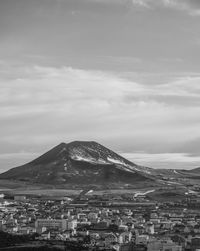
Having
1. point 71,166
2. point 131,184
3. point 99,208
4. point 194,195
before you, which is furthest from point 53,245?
point 71,166

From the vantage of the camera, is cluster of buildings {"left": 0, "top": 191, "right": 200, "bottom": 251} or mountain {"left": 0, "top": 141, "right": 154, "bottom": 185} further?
mountain {"left": 0, "top": 141, "right": 154, "bottom": 185}

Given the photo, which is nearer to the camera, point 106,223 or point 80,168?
point 106,223

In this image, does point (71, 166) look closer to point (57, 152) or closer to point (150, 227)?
point (57, 152)

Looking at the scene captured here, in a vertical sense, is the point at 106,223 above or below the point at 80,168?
below

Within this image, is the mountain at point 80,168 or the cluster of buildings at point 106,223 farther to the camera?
the mountain at point 80,168

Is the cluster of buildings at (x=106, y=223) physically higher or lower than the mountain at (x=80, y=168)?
lower
